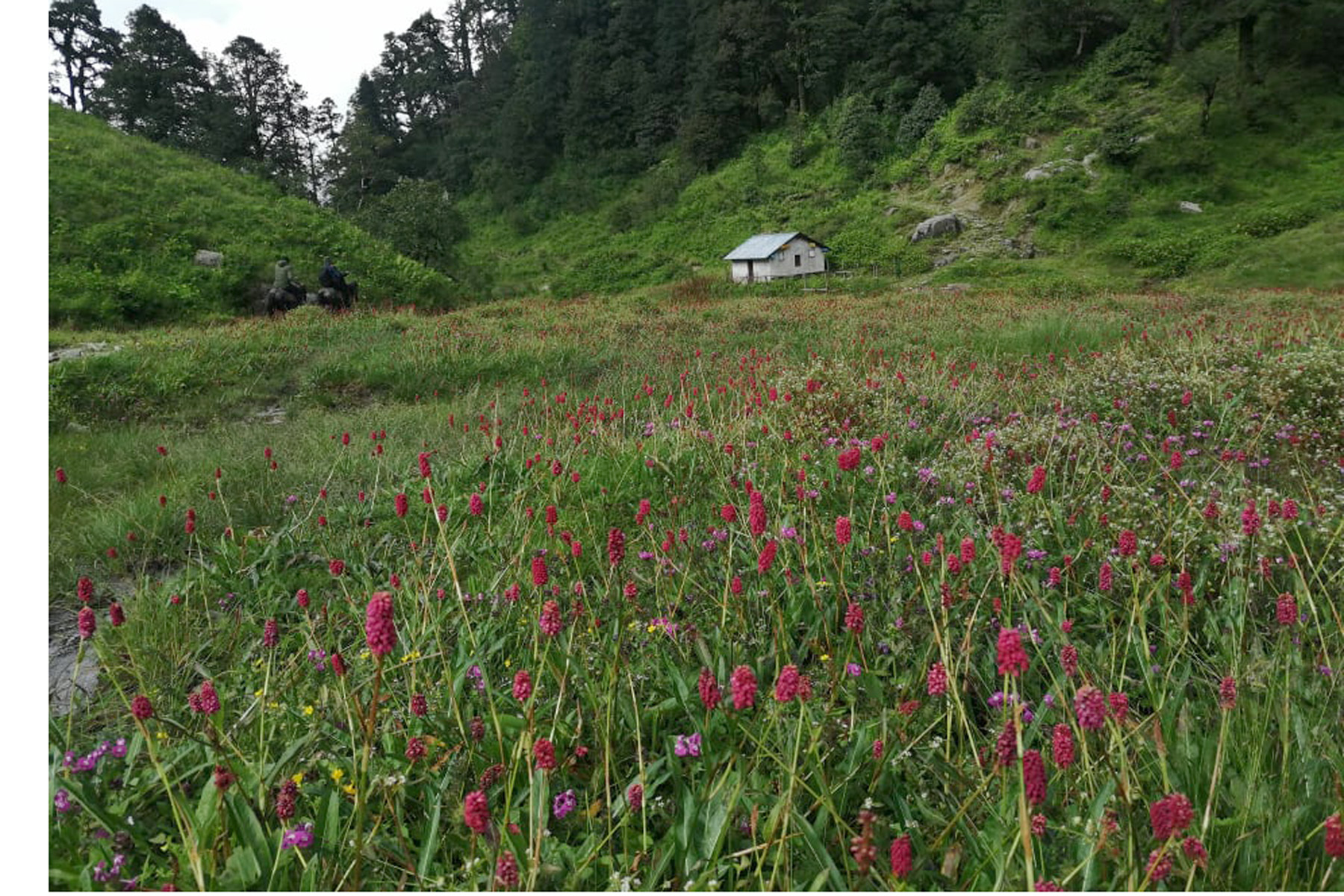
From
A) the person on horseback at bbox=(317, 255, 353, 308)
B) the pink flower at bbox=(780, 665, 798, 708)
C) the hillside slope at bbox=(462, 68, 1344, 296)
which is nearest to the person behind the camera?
the pink flower at bbox=(780, 665, 798, 708)

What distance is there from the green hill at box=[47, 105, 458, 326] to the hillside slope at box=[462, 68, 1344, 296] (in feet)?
41.8

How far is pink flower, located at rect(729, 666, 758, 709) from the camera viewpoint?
1.18 meters

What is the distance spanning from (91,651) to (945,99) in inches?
2106

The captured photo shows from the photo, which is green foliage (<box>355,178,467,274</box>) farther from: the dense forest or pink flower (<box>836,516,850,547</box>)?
pink flower (<box>836,516,850,547</box>)

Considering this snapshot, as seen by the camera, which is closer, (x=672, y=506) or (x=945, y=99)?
(x=672, y=506)

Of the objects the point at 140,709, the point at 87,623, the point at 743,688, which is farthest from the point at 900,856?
the point at 87,623

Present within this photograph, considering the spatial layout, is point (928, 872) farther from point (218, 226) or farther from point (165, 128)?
point (165, 128)

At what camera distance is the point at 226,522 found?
12.9 ft

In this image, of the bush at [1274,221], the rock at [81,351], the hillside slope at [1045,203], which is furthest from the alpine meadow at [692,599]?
the bush at [1274,221]

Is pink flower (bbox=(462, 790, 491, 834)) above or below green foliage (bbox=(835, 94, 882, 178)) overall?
below

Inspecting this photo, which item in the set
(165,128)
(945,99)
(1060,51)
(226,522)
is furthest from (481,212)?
(226,522)

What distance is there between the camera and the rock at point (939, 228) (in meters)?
32.3

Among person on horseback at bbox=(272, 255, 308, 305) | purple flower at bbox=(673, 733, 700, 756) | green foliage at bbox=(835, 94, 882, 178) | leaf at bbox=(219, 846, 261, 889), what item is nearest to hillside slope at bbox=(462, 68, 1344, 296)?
green foliage at bbox=(835, 94, 882, 178)

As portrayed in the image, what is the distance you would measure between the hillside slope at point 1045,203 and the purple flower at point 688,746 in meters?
24.0
